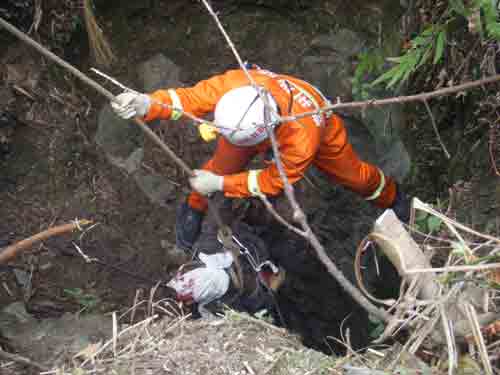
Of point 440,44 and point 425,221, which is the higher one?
point 440,44

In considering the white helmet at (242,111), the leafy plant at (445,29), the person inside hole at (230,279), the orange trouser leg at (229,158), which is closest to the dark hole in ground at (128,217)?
the person inside hole at (230,279)

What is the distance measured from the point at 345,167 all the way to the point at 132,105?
141 centimetres

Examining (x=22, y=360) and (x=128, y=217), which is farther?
(x=128, y=217)

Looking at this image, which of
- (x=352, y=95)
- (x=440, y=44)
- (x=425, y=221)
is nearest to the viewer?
(x=440, y=44)

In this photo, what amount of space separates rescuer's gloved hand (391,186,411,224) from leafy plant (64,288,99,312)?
223 cm

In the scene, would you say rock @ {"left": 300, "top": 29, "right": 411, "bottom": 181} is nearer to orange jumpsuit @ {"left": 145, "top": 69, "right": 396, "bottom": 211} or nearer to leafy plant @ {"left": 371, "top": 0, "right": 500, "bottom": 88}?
orange jumpsuit @ {"left": 145, "top": 69, "right": 396, "bottom": 211}

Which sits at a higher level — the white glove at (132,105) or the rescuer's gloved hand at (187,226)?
the white glove at (132,105)

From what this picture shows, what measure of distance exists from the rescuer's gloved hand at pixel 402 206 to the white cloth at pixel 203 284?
1.35 meters

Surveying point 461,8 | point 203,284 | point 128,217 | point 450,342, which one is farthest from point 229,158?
point 450,342

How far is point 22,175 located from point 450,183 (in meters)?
2.98

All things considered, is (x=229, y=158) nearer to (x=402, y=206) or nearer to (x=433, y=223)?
(x=402, y=206)

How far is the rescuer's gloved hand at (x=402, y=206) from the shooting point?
127 inches

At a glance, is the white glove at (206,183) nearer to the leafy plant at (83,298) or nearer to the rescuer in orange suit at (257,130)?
the rescuer in orange suit at (257,130)

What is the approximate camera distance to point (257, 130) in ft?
8.16
